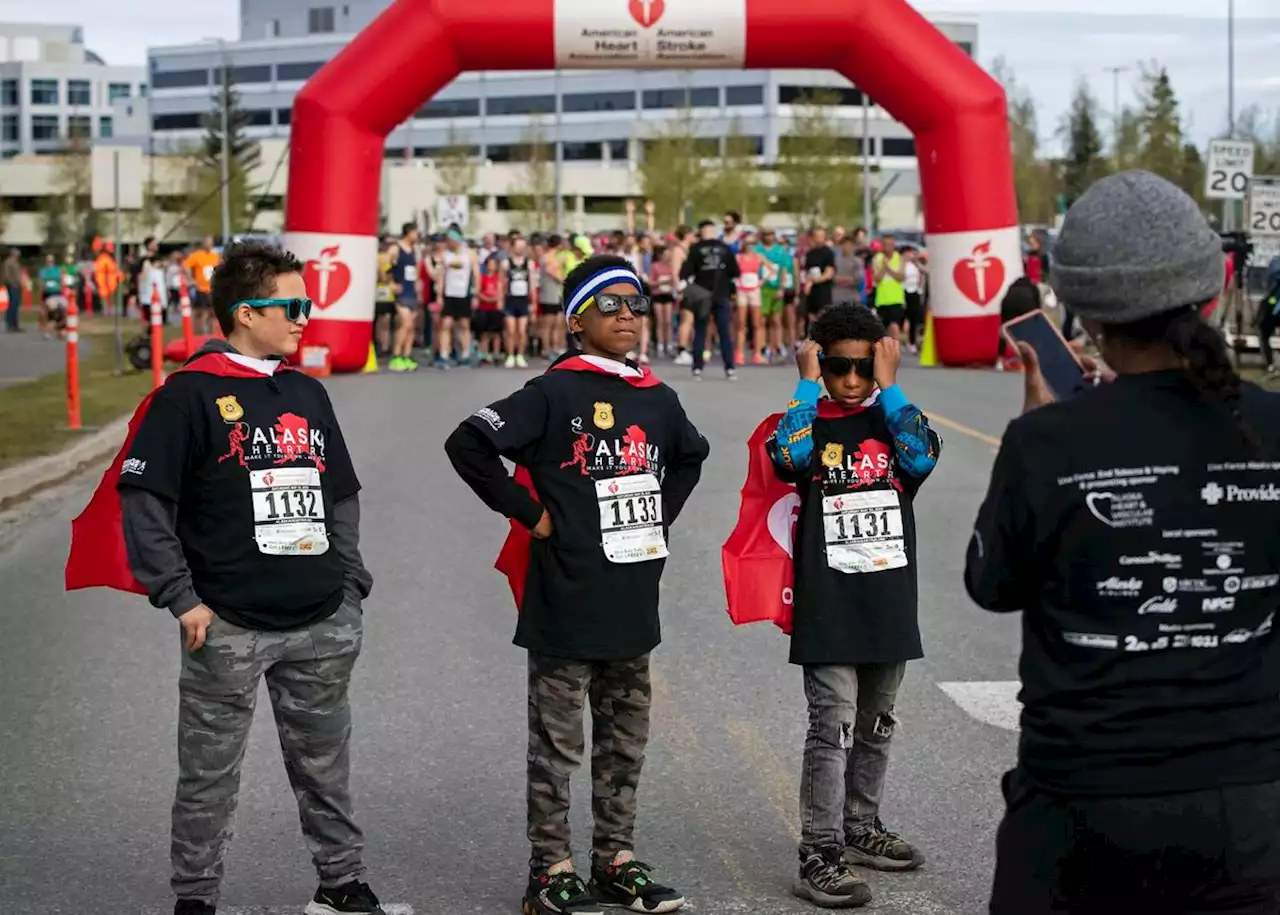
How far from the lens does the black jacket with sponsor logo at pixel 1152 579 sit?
9.37ft

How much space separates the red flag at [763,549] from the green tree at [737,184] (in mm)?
89507

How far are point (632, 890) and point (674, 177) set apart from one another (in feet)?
302

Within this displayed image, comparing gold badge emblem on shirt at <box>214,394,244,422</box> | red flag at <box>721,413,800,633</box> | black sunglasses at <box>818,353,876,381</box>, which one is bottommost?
red flag at <box>721,413,800,633</box>

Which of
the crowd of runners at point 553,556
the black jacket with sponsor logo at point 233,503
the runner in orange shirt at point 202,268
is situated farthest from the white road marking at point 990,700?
the runner in orange shirt at point 202,268

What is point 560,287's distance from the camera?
2825cm

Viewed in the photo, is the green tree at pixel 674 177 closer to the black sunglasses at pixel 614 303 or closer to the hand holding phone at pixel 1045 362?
the black sunglasses at pixel 614 303

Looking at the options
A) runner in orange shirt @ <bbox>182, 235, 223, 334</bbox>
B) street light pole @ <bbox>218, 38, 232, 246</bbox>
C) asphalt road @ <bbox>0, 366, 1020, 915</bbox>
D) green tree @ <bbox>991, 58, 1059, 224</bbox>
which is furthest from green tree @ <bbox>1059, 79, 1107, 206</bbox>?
asphalt road @ <bbox>0, 366, 1020, 915</bbox>

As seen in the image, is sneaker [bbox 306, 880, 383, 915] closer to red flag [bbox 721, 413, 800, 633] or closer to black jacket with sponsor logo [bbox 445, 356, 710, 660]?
black jacket with sponsor logo [bbox 445, 356, 710, 660]

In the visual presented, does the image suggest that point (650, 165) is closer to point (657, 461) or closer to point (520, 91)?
point (520, 91)

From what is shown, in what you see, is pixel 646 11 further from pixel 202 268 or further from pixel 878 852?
pixel 878 852

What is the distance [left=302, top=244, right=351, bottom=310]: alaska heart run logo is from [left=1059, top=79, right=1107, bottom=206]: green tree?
66.6 m

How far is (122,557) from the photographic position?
4.92 meters

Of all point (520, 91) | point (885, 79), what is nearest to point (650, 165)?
point (520, 91)

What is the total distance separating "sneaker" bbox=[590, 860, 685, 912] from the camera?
5184mm
